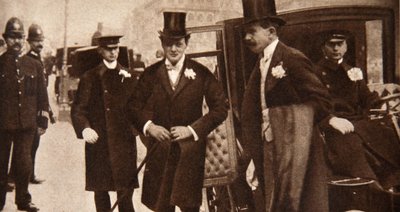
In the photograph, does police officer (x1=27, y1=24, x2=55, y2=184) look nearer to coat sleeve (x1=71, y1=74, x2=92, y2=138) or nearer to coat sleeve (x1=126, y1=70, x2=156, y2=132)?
coat sleeve (x1=71, y1=74, x2=92, y2=138)

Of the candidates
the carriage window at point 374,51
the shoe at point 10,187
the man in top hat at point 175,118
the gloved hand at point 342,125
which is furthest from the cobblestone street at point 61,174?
the carriage window at point 374,51

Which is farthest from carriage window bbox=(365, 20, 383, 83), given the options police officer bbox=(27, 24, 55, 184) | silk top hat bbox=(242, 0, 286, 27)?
police officer bbox=(27, 24, 55, 184)

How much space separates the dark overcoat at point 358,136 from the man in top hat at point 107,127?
132 centimetres

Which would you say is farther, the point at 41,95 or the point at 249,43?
the point at 41,95

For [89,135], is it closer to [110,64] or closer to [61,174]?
[61,174]

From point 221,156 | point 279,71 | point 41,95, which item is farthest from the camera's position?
point 41,95

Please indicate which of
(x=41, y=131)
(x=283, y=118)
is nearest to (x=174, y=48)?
(x=283, y=118)

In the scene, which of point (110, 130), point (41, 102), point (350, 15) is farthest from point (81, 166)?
point (350, 15)

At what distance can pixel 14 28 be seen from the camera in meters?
3.51

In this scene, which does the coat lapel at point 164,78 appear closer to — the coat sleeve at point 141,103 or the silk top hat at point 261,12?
the coat sleeve at point 141,103

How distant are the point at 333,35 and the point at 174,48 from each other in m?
1.07

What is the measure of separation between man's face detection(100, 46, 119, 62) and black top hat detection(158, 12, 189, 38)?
333 mm

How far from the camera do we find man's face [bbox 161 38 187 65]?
3305 millimetres

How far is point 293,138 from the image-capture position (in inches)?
128
